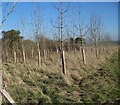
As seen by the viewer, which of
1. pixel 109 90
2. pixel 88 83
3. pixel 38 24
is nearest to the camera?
pixel 109 90

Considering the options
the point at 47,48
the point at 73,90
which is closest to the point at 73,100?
the point at 73,90

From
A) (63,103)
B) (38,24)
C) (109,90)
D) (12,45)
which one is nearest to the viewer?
(63,103)

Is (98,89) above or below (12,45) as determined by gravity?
below

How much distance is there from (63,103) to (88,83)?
287cm

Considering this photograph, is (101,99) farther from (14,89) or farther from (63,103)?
(14,89)

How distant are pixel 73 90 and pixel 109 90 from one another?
1.33 meters

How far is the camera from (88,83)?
902 centimetres

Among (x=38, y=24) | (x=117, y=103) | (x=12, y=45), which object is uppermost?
(x=38, y=24)

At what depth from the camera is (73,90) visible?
8008mm

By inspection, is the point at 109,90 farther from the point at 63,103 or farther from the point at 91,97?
the point at 63,103

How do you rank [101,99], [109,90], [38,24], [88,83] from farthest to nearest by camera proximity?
[38,24] → [88,83] → [109,90] → [101,99]

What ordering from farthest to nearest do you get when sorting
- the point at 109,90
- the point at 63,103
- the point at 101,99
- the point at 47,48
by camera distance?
the point at 47,48 → the point at 109,90 → the point at 101,99 → the point at 63,103

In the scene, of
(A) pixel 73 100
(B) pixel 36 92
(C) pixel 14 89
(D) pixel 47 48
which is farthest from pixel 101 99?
(D) pixel 47 48

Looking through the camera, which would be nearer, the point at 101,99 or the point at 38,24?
the point at 101,99
